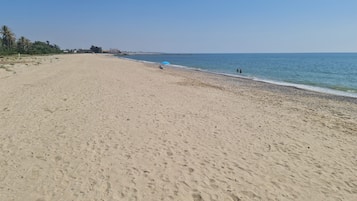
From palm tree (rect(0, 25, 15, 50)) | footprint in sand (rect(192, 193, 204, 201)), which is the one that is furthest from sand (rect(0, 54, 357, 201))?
palm tree (rect(0, 25, 15, 50))

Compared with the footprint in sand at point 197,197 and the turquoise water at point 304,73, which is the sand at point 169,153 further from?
the turquoise water at point 304,73

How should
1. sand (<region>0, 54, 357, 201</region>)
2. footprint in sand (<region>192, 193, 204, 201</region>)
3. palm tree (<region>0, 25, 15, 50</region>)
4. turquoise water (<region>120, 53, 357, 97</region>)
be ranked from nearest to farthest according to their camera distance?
1. footprint in sand (<region>192, 193, 204, 201</region>)
2. sand (<region>0, 54, 357, 201</region>)
3. turquoise water (<region>120, 53, 357, 97</region>)
4. palm tree (<region>0, 25, 15, 50</region>)

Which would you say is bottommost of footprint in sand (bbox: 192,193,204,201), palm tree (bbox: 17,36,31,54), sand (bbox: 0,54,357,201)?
footprint in sand (bbox: 192,193,204,201)

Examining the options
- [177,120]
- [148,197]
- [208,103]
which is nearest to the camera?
[148,197]

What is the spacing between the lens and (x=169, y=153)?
6578 millimetres

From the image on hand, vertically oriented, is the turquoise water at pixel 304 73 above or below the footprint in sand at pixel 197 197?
above

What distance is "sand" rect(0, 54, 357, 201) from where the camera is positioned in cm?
491

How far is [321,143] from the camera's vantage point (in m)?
7.97

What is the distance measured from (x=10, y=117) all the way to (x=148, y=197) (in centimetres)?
725

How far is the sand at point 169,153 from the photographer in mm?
4910

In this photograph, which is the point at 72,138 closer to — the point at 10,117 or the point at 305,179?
the point at 10,117

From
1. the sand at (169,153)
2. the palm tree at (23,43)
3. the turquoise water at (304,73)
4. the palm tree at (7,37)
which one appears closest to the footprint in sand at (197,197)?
the sand at (169,153)

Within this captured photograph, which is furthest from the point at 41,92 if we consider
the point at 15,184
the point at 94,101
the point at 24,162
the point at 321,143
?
the point at 321,143

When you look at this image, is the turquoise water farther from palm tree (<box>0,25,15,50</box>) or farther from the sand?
palm tree (<box>0,25,15,50</box>)
